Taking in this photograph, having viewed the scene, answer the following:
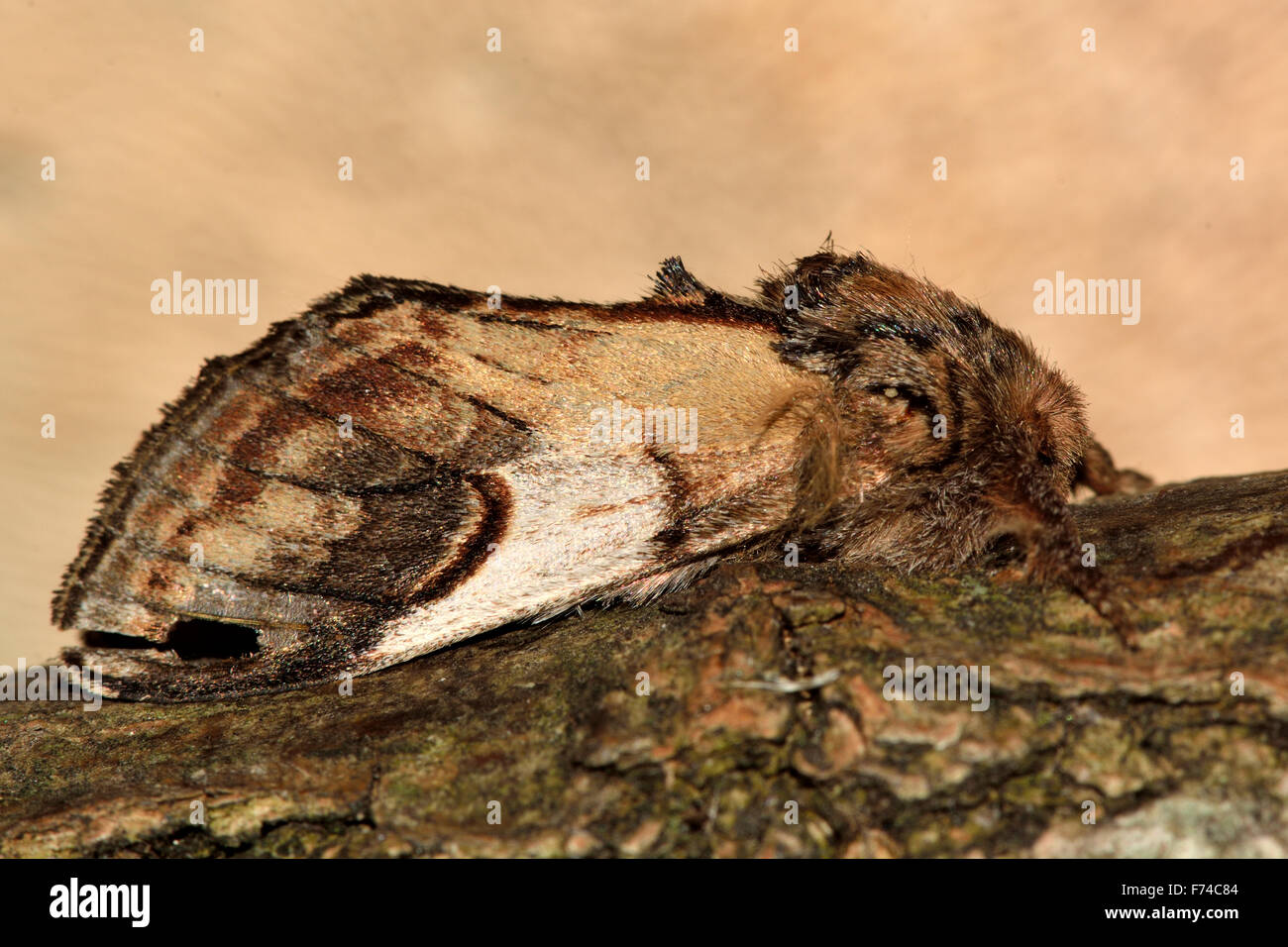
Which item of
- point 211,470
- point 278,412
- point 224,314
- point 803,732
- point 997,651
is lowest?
point 803,732

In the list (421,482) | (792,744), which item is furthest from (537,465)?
(792,744)

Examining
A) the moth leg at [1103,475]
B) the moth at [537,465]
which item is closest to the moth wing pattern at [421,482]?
the moth at [537,465]

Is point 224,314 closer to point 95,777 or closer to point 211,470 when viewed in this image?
point 211,470

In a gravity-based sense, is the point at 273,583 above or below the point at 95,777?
above

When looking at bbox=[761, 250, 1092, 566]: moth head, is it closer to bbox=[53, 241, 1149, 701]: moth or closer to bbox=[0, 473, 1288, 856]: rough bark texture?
bbox=[53, 241, 1149, 701]: moth

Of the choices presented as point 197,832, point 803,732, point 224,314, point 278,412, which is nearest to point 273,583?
point 278,412

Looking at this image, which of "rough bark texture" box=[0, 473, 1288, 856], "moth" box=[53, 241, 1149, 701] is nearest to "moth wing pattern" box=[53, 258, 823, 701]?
"moth" box=[53, 241, 1149, 701]
